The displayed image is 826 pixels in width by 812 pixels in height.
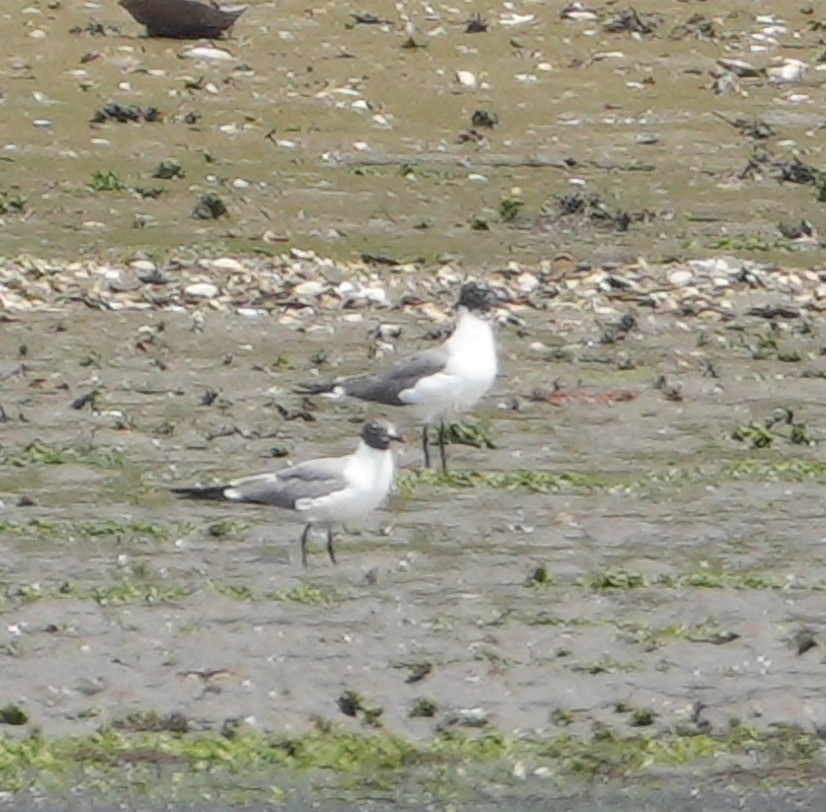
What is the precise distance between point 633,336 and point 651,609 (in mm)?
3995

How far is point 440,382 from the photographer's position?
11.0 m

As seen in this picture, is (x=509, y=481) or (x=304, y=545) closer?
(x=304, y=545)

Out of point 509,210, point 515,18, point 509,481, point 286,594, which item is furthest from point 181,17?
point 286,594

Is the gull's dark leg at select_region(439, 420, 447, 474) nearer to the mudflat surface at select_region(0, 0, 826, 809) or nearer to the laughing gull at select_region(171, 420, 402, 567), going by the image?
the mudflat surface at select_region(0, 0, 826, 809)

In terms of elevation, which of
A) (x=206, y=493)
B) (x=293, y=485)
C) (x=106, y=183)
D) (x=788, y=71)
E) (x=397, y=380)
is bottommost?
(x=788, y=71)

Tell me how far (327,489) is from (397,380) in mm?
1385

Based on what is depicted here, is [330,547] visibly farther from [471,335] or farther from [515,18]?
[515,18]

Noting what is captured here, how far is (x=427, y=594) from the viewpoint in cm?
951

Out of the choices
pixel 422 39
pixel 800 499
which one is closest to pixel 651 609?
pixel 800 499

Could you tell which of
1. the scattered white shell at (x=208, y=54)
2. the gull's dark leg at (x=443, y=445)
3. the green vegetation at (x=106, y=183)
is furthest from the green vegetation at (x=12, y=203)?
the gull's dark leg at (x=443, y=445)

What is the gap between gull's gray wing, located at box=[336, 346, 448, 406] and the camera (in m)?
11.0

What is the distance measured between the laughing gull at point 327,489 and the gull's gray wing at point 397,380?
966mm

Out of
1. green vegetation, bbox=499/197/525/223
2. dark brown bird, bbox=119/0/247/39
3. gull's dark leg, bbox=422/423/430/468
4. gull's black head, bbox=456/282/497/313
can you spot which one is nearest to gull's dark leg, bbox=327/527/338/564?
gull's dark leg, bbox=422/423/430/468

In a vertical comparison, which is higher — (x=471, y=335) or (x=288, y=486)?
(x=288, y=486)
